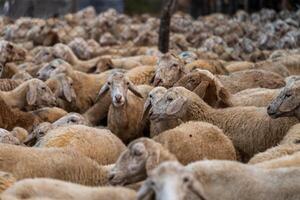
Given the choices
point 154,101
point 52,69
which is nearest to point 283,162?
point 154,101

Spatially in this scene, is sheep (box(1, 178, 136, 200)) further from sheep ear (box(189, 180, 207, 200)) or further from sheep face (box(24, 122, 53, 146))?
sheep face (box(24, 122, 53, 146))

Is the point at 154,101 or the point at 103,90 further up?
the point at 154,101

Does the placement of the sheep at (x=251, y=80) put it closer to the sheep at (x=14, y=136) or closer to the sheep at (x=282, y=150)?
the sheep at (x=14, y=136)

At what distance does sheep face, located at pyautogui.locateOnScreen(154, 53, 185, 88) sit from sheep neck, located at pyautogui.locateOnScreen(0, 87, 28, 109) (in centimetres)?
156

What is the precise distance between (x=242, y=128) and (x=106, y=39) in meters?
12.3

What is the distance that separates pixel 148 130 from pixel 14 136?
→ 1.61 meters

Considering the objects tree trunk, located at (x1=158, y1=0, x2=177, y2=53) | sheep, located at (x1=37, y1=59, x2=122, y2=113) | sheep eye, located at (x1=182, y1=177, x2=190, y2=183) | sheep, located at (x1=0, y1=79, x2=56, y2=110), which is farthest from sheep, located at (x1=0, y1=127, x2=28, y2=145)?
tree trunk, located at (x1=158, y1=0, x2=177, y2=53)

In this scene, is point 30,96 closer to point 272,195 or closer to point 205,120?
point 205,120

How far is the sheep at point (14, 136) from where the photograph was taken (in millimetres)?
7257

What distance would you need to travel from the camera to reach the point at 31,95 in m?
9.70

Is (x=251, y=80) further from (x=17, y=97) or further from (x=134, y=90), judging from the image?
(x=17, y=97)

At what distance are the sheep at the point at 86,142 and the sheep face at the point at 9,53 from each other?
4732 millimetres

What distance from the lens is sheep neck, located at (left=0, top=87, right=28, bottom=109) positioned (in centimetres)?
976

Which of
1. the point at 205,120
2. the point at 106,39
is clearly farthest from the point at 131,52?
the point at 205,120
